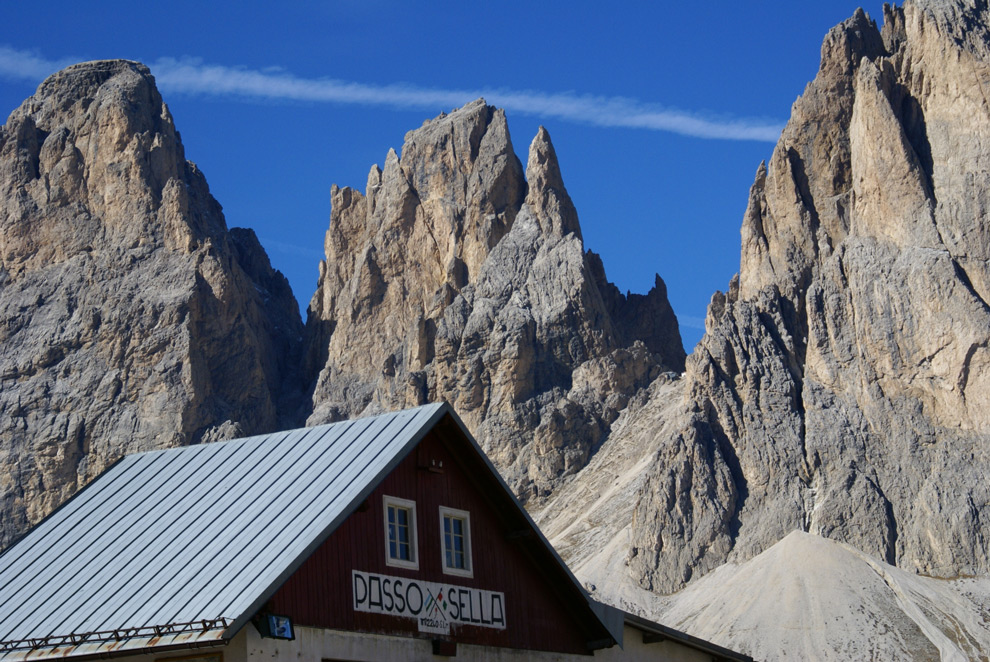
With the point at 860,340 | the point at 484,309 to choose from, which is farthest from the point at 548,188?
the point at 860,340

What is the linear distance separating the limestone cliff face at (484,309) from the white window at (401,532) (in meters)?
112

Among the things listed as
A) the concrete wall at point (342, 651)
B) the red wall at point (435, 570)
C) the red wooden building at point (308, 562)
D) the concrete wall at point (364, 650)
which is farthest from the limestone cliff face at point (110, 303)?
the concrete wall at point (342, 651)

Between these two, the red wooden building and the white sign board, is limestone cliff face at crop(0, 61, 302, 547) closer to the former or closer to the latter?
the red wooden building

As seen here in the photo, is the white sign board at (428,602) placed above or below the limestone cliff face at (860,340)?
below

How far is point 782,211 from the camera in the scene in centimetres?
13112

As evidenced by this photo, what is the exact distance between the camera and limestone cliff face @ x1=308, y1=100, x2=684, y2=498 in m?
142

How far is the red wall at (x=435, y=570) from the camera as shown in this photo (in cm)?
2153

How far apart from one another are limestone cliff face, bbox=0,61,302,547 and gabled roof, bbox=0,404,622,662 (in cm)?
11900

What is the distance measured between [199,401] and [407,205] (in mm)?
36770

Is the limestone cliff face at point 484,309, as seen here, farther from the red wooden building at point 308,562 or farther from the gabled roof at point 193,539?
the gabled roof at point 193,539

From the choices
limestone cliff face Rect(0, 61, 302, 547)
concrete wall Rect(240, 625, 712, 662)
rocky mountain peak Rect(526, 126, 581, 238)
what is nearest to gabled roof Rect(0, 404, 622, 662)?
concrete wall Rect(240, 625, 712, 662)

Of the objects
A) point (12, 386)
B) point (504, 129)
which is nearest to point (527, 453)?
point (504, 129)

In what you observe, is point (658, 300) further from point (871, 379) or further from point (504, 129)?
point (871, 379)

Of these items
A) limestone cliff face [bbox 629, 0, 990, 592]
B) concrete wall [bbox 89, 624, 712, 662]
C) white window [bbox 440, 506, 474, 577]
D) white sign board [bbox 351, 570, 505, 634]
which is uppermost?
limestone cliff face [bbox 629, 0, 990, 592]
